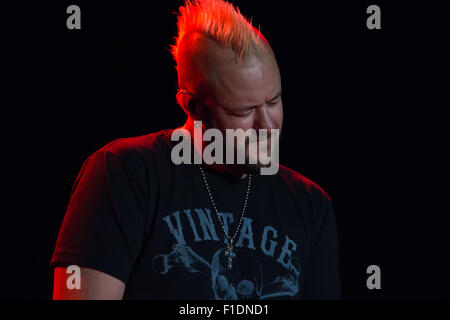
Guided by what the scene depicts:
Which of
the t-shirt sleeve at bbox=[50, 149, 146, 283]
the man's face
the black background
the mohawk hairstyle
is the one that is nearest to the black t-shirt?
the t-shirt sleeve at bbox=[50, 149, 146, 283]

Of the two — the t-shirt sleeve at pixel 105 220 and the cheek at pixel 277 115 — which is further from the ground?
the cheek at pixel 277 115

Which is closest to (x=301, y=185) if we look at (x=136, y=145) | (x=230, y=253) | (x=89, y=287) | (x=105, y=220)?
(x=230, y=253)

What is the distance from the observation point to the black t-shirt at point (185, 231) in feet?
5.78

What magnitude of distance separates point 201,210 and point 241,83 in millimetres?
370

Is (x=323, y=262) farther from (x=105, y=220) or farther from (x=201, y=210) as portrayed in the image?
(x=105, y=220)

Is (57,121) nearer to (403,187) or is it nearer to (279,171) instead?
(279,171)

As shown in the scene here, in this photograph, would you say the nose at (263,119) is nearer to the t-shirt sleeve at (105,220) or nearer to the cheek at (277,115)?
the cheek at (277,115)

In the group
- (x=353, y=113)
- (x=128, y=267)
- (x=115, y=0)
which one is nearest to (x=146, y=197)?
(x=128, y=267)

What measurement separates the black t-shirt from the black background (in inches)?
22.1

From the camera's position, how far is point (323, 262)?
6.86 ft

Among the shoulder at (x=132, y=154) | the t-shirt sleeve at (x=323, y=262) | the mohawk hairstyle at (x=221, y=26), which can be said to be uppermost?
the mohawk hairstyle at (x=221, y=26)

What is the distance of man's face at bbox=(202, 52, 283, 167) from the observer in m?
1.85

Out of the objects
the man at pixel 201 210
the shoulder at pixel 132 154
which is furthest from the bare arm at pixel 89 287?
the shoulder at pixel 132 154

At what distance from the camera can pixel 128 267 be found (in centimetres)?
175
